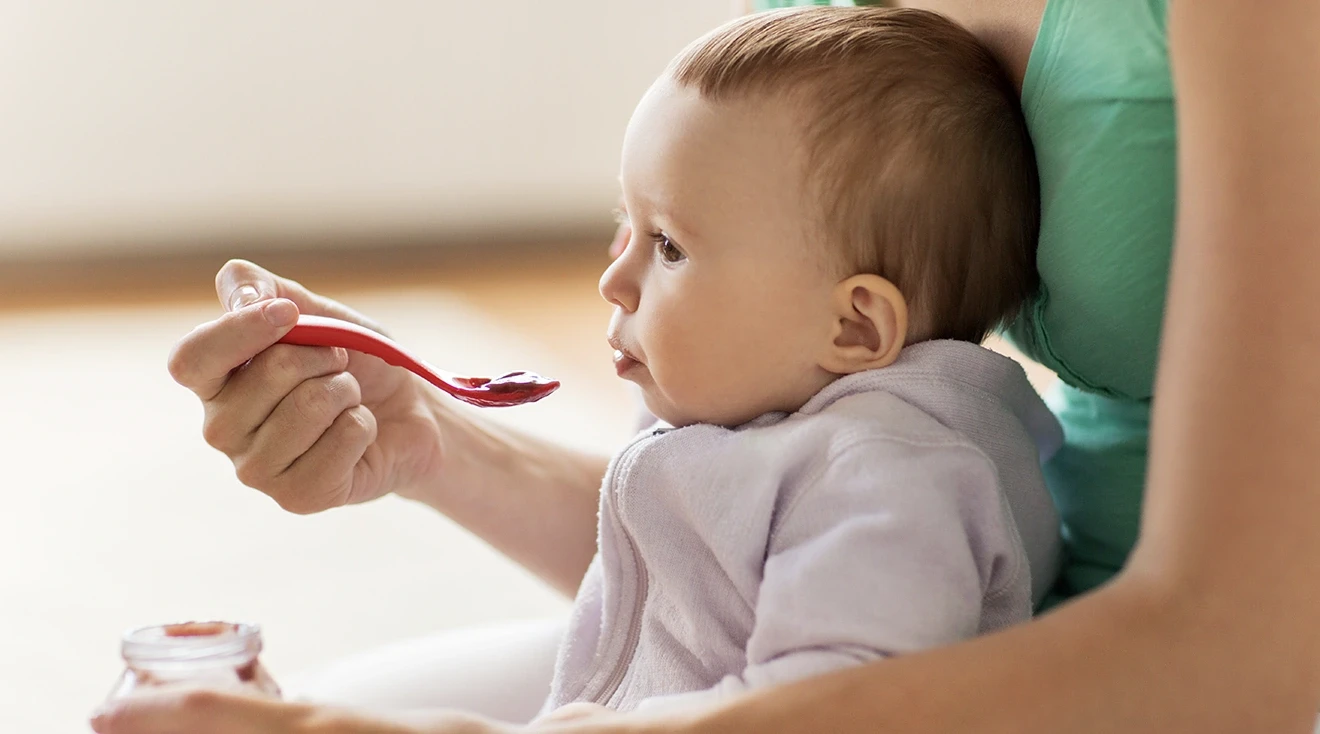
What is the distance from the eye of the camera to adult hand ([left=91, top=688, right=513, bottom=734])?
572 millimetres

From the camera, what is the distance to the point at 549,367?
2.81m

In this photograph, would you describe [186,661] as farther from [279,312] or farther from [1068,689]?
[1068,689]

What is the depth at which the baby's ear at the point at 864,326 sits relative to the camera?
0.77m

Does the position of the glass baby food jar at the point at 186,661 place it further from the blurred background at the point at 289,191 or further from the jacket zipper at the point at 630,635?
the blurred background at the point at 289,191

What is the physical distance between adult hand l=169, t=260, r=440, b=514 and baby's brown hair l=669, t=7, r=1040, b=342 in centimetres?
28

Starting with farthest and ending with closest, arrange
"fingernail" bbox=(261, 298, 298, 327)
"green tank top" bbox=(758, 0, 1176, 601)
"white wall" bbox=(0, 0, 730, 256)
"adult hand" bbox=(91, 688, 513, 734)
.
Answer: "white wall" bbox=(0, 0, 730, 256)
"fingernail" bbox=(261, 298, 298, 327)
"green tank top" bbox=(758, 0, 1176, 601)
"adult hand" bbox=(91, 688, 513, 734)

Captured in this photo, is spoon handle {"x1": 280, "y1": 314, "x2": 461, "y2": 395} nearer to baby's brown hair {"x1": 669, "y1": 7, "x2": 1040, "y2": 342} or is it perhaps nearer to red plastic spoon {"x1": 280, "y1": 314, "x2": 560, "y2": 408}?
red plastic spoon {"x1": 280, "y1": 314, "x2": 560, "y2": 408}

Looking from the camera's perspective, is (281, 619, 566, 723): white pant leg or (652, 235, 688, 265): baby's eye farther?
(281, 619, 566, 723): white pant leg

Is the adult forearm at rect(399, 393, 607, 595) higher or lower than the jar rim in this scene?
lower

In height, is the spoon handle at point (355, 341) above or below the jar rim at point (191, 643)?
above

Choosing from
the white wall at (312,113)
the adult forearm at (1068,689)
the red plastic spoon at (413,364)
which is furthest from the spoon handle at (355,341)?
the white wall at (312,113)

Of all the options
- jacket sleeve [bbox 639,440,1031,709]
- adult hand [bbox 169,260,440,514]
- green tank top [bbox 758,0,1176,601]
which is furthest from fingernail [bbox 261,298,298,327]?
green tank top [bbox 758,0,1176,601]

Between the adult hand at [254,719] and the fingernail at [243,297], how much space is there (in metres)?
0.33

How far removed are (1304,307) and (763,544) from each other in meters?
0.29
